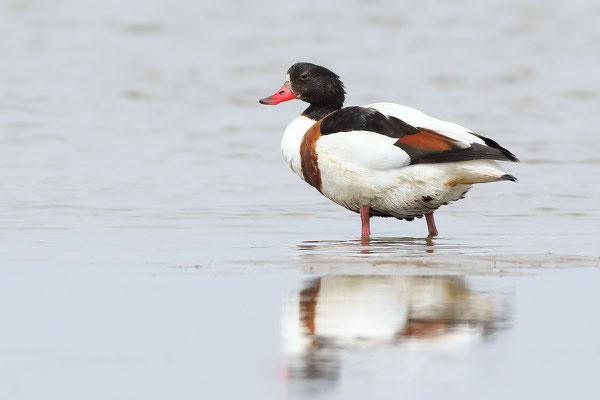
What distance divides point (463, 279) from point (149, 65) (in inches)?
739

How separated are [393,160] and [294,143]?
1115mm

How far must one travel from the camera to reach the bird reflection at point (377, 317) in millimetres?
5387

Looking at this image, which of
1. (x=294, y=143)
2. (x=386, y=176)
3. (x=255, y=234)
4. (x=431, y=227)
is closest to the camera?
(x=386, y=176)

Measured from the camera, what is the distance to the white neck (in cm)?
1006

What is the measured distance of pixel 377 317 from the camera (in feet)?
19.7

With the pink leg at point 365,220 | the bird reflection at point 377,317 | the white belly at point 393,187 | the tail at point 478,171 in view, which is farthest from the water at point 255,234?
the tail at point 478,171

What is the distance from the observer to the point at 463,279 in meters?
7.12

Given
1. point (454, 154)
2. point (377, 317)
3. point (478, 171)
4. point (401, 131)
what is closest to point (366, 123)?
point (401, 131)

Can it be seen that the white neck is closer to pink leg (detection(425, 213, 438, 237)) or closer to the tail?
pink leg (detection(425, 213, 438, 237))

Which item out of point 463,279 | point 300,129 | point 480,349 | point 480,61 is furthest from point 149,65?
point 480,349

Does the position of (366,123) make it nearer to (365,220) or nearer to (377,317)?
(365,220)

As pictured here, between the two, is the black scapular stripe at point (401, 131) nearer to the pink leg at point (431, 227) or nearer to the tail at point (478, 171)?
the tail at point (478, 171)

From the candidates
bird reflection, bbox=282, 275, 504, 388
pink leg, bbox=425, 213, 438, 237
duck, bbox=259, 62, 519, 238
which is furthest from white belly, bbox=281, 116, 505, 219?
bird reflection, bbox=282, 275, 504, 388

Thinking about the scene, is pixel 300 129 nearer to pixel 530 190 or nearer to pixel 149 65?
pixel 530 190
